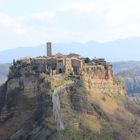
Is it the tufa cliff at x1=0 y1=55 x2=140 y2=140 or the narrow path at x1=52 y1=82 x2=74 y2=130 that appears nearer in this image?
the narrow path at x1=52 y1=82 x2=74 y2=130

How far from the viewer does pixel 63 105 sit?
3959 inches

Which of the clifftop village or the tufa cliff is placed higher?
the clifftop village

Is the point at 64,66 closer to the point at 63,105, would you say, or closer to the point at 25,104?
the point at 25,104

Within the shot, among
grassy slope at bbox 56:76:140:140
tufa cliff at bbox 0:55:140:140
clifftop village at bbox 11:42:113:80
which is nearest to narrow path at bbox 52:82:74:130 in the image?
tufa cliff at bbox 0:55:140:140

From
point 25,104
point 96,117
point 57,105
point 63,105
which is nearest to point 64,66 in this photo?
point 25,104

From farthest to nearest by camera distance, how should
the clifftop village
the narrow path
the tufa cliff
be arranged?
1. the clifftop village
2. the tufa cliff
3. the narrow path

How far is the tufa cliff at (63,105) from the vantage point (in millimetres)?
97375

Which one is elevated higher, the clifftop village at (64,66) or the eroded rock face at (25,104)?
the clifftop village at (64,66)

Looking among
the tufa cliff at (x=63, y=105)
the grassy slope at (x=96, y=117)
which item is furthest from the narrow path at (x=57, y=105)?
the grassy slope at (x=96, y=117)

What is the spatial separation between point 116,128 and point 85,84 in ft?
26.2

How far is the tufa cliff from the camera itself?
97375 mm

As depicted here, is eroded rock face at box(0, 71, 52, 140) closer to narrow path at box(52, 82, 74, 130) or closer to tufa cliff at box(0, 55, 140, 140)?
tufa cliff at box(0, 55, 140, 140)

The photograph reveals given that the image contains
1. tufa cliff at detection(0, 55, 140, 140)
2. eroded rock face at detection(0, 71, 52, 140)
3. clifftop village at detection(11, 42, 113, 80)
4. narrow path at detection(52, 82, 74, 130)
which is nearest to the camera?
narrow path at detection(52, 82, 74, 130)

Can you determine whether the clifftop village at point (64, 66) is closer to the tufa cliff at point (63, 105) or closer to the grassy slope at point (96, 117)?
the tufa cliff at point (63, 105)
